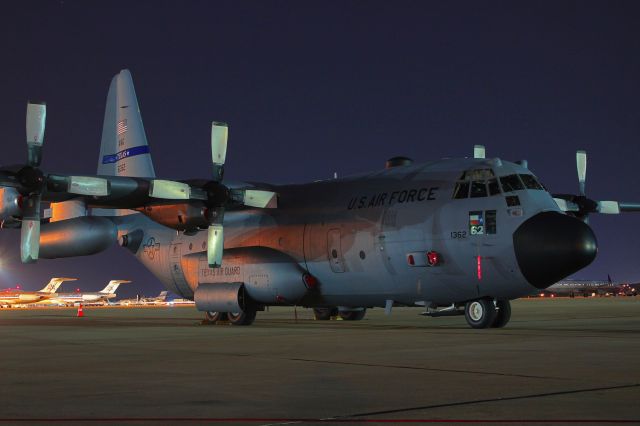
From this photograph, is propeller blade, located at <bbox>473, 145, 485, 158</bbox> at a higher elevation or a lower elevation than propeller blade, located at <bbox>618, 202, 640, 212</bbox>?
higher

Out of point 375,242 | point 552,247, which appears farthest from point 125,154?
point 552,247

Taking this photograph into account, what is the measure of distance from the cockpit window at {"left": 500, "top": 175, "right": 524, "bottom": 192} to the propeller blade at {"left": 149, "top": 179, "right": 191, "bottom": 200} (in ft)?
32.4

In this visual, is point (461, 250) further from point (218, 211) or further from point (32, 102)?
point (32, 102)

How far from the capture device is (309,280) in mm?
26328

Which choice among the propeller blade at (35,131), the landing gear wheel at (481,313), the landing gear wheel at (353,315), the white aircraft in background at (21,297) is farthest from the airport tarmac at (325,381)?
the white aircraft in background at (21,297)

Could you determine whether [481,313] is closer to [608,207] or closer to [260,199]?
[260,199]

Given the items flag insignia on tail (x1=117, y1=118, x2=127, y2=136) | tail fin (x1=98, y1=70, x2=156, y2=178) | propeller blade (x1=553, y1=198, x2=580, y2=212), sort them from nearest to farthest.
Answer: propeller blade (x1=553, y1=198, x2=580, y2=212) → tail fin (x1=98, y1=70, x2=156, y2=178) → flag insignia on tail (x1=117, y1=118, x2=127, y2=136)

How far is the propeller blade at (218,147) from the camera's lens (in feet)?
88.0

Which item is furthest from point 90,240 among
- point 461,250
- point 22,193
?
point 461,250

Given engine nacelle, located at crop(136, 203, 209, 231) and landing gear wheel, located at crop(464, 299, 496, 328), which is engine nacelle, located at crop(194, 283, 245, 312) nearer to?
engine nacelle, located at crop(136, 203, 209, 231)

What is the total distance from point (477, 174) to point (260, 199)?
8.29 meters

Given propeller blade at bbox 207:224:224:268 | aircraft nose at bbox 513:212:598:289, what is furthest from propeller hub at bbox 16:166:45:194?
aircraft nose at bbox 513:212:598:289

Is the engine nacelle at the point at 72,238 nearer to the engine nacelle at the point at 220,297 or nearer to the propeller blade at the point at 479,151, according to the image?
the engine nacelle at the point at 220,297

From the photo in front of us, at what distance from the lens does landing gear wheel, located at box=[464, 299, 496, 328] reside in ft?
73.9
